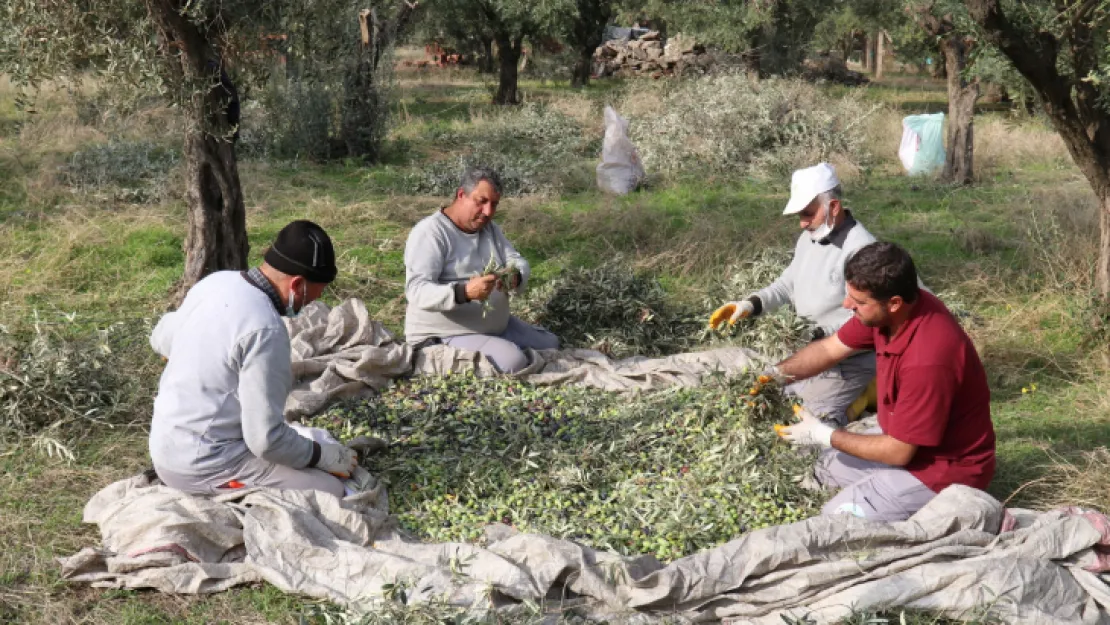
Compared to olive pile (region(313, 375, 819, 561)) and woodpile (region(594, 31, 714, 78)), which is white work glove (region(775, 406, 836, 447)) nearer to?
olive pile (region(313, 375, 819, 561))

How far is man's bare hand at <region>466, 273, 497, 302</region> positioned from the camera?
5891 mm

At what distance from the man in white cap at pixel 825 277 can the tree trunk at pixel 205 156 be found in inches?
145

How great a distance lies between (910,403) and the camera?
392 cm

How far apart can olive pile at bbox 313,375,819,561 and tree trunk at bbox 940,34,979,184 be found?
7553 millimetres

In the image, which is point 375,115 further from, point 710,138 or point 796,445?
point 796,445

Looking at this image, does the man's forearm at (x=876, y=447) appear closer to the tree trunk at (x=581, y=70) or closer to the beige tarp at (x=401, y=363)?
the beige tarp at (x=401, y=363)

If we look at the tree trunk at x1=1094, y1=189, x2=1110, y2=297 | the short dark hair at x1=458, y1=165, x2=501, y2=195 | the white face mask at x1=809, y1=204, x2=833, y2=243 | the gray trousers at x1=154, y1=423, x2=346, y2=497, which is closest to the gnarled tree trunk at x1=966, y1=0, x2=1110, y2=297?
the tree trunk at x1=1094, y1=189, x2=1110, y2=297

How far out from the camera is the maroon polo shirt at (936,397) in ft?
12.7

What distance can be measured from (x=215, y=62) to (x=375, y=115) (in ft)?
21.5

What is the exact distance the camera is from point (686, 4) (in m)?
18.6

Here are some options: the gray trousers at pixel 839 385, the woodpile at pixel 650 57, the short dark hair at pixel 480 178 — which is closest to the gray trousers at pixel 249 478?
the short dark hair at pixel 480 178

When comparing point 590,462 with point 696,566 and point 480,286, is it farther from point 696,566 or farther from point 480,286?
point 480,286

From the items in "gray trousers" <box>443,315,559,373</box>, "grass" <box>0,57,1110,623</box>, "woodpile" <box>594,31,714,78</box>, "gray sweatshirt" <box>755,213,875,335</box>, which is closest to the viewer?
"grass" <box>0,57,1110,623</box>

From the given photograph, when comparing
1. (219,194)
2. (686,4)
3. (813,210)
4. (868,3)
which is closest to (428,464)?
(813,210)
